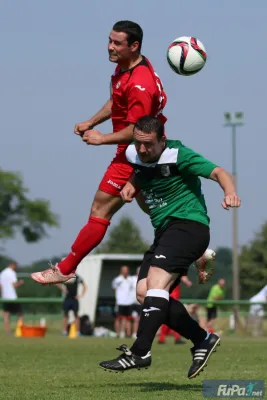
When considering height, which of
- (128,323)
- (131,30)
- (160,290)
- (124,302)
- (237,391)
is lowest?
(128,323)

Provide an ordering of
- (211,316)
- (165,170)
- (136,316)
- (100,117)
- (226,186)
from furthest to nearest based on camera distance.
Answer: (136,316) → (211,316) → (100,117) → (165,170) → (226,186)

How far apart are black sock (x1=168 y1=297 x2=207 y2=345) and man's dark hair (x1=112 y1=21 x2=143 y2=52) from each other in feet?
7.83

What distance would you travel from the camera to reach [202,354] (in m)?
8.09

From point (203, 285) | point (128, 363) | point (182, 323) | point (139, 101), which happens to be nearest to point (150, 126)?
point (139, 101)

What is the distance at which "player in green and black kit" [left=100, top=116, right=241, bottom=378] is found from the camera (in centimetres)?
782

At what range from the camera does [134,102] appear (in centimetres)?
860

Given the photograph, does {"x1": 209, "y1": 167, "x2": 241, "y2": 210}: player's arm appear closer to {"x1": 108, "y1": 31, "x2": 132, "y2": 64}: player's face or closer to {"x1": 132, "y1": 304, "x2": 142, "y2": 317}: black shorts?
{"x1": 108, "y1": 31, "x2": 132, "y2": 64}: player's face

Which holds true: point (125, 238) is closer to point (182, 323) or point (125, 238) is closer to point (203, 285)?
point (203, 285)

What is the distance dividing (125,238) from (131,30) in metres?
79.5

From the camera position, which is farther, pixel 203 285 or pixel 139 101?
pixel 203 285

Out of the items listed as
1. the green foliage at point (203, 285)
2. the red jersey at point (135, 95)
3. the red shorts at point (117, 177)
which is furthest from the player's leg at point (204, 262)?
the green foliage at point (203, 285)

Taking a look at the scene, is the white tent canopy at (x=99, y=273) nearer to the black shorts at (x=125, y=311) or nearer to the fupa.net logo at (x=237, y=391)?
the black shorts at (x=125, y=311)

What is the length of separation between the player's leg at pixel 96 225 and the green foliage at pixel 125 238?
75627 mm

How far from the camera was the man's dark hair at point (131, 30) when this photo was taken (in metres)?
8.77
